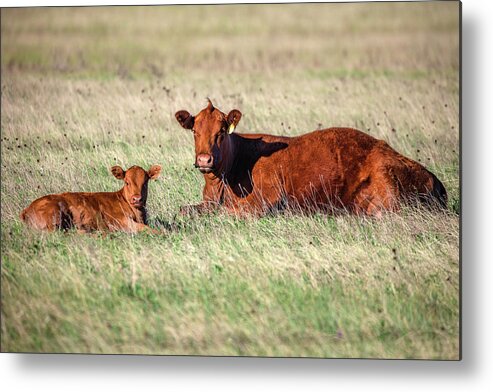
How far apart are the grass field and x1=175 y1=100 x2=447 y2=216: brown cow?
239mm

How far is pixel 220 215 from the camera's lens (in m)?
10.3

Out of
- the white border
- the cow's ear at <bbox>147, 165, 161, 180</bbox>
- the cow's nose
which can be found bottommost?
the white border

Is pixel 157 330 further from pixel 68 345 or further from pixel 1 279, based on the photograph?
pixel 1 279

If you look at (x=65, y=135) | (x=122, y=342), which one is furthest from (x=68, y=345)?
(x=65, y=135)

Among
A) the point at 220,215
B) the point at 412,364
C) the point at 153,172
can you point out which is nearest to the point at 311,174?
the point at 220,215

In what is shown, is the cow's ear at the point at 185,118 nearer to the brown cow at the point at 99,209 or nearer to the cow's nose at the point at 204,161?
the cow's nose at the point at 204,161

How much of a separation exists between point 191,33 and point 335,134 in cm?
518

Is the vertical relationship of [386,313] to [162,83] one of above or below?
below

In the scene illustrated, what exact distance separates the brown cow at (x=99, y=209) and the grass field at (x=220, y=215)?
18cm

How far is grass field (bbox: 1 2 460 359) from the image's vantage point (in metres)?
8.48

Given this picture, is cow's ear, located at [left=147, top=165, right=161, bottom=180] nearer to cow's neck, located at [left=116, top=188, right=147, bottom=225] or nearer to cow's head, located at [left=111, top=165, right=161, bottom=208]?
cow's head, located at [left=111, top=165, right=161, bottom=208]

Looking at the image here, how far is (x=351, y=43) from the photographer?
1505 centimetres

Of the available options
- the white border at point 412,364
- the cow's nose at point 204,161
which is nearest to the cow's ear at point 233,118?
the cow's nose at point 204,161


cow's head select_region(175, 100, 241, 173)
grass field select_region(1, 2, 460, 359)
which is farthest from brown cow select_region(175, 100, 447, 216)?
grass field select_region(1, 2, 460, 359)
